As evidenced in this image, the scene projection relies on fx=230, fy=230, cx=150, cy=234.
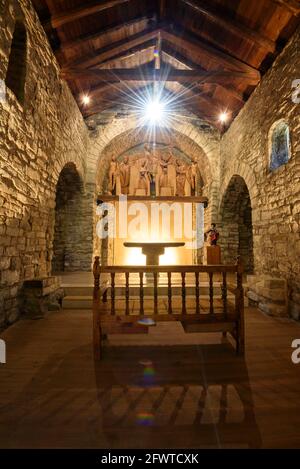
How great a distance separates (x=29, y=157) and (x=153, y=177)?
5.99m

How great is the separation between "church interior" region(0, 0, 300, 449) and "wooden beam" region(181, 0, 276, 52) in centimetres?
3

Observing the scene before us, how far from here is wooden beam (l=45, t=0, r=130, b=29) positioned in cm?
443

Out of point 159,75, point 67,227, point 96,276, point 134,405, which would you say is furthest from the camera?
point 67,227

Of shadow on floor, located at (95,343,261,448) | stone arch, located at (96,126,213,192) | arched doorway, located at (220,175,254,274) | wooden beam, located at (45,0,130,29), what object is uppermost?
wooden beam, located at (45,0,130,29)

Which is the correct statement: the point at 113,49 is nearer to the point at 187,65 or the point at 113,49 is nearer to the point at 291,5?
the point at 187,65

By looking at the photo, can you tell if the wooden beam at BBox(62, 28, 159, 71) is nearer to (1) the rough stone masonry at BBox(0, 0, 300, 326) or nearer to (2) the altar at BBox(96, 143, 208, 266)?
(1) the rough stone masonry at BBox(0, 0, 300, 326)

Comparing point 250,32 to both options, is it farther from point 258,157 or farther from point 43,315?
point 43,315

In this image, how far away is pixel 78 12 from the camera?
14.6 ft

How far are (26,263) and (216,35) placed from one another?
6449 mm

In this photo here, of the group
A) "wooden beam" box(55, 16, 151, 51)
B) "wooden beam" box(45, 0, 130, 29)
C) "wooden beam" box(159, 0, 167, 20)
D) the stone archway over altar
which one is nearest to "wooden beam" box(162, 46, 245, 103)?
"wooden beam" box(159, 0, 167, 20)

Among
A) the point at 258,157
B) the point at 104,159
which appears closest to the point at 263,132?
the point at 258,157

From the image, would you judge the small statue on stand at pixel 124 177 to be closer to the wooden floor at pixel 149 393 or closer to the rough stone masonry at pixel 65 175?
the rough stone masonry at pixel 65 175

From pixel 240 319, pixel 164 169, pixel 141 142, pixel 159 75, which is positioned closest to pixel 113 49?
pixel 159 75

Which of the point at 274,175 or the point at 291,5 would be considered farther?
the point at 274,175
